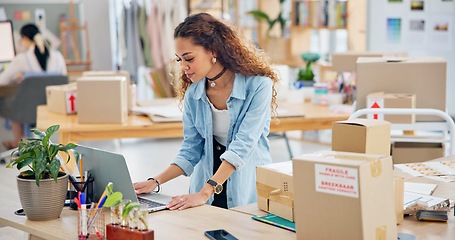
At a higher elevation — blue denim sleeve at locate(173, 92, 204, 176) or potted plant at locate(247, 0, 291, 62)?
potted plant at locate(247, 0, 291, 62)

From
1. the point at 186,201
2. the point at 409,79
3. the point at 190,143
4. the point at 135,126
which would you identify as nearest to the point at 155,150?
the point at 135,126

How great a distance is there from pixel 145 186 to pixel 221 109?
0.48 metres

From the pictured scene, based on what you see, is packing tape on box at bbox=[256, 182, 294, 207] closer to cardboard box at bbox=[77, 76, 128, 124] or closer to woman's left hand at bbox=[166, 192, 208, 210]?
woman's left hand at bbox=[166, 192, 208, 210]

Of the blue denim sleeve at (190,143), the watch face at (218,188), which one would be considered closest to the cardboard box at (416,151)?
the blue denim sleeve at (190,143)

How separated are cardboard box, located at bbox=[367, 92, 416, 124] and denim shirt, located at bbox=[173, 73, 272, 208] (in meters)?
1.03

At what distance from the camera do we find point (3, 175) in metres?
6.38

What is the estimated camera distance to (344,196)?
1959mm

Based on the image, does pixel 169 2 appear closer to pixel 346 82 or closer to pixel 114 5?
pixel 114 5

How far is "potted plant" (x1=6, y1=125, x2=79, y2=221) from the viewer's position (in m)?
2.41

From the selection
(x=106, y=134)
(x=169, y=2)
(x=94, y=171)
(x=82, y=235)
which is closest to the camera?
(x=82, y=235)

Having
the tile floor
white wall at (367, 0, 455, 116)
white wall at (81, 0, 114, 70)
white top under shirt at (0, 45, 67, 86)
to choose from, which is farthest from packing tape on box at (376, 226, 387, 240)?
white wall at (81, 0, 114, 70)

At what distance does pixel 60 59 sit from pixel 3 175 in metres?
1.59

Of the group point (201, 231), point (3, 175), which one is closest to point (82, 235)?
point (201, 231)

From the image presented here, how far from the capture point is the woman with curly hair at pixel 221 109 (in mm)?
2859
